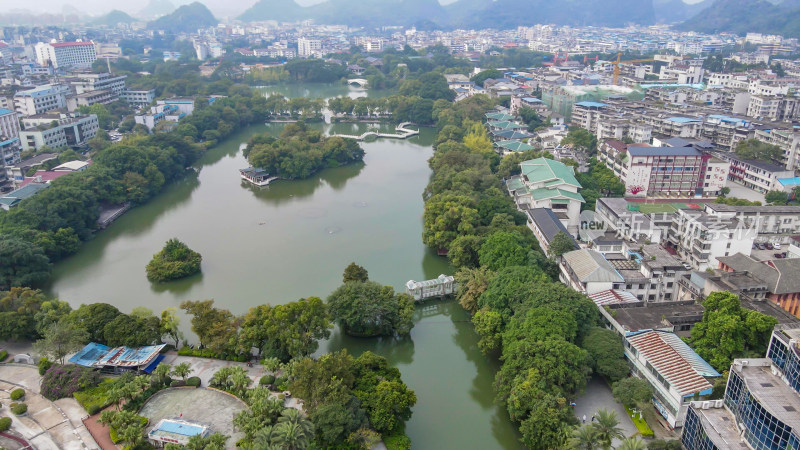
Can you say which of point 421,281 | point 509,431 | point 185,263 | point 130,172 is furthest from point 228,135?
point 509,431

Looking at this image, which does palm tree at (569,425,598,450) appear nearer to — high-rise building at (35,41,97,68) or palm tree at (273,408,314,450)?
palm tree at (273,408,314,450)

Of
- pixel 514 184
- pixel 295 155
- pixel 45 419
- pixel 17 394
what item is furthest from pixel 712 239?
pixel 295 155

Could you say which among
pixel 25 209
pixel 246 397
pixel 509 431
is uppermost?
pixel 25 209

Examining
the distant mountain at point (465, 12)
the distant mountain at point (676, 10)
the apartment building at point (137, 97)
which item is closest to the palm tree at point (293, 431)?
the apartment building at point (137, 97)

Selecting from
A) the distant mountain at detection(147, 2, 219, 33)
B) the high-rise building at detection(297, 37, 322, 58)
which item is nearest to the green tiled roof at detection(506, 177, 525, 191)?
the high-rise building at detection(297, 37, 322, 58)

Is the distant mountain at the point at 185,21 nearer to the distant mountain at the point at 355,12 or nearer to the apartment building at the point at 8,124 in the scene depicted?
the distant mountain at the point at 355,12

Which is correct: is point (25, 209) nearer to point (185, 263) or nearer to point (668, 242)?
point (185, 263)
